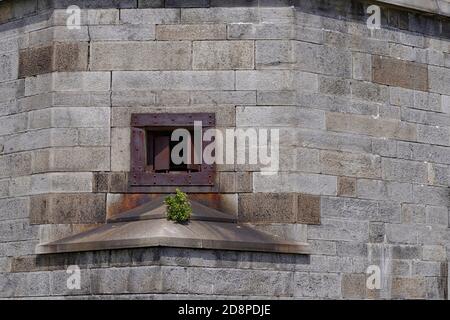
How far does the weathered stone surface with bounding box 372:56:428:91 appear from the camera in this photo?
14901 millimetres

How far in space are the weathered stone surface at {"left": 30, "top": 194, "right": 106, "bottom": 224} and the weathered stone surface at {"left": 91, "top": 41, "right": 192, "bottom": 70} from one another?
5.16 ft

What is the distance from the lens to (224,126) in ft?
45.9

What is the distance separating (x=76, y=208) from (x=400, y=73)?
4.51 m

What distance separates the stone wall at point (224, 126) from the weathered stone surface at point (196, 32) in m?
0.02

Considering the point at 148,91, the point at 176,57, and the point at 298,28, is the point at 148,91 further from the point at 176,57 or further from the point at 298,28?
the point at 298,28

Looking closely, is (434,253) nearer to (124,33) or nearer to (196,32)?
(196,32)

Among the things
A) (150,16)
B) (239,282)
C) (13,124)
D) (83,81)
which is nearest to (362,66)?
(150,16)

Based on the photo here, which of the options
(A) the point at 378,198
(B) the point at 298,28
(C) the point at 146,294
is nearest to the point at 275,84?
(B) the point at 298,28

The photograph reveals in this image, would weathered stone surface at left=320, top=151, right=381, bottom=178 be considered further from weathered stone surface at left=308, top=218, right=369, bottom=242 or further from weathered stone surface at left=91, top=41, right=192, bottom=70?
weathered stone surface at left=91, top=41, right=192, bottom=70

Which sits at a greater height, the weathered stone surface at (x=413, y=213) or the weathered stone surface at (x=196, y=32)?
the weathered stone surface at (x=196, y=32)

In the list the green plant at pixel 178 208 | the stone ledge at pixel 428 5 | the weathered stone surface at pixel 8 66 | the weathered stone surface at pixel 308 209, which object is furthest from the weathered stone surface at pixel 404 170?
the weathered stone surface at pixel 8 66

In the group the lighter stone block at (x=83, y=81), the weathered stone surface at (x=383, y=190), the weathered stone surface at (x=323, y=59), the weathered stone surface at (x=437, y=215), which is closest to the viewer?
the lighter stone block at (x=83, y=81)

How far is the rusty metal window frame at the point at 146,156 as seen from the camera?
1392 cm

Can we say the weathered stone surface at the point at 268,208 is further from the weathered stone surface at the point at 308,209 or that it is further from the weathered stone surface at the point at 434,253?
the weathered stone surface at the point at 434,253
